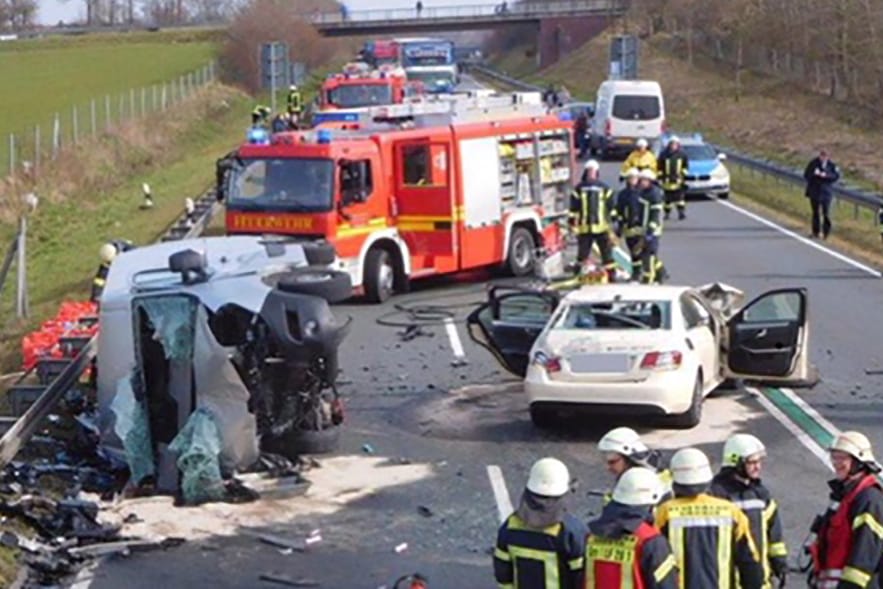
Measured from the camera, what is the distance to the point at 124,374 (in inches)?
504

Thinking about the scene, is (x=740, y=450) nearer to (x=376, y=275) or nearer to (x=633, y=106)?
(x=376, y=275)

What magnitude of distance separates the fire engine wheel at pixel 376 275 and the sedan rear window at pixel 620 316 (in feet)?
23.5

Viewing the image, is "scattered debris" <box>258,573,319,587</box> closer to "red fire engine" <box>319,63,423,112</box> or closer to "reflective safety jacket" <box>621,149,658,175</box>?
"reflective safety jacket" <box>621,149,658,175</box>

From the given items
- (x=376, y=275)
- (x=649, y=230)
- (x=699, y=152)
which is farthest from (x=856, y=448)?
(x=699, y=152)

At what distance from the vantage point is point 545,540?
7.27 m

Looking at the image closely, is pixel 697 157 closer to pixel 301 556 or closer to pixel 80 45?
pixel 301 556

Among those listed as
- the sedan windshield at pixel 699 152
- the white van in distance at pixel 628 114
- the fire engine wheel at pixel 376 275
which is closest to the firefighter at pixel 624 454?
the fire engine wheel at pixel 376 275

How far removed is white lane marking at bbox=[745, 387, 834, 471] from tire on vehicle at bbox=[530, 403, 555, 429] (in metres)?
2.05

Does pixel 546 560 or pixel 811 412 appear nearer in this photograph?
pixel 546 560

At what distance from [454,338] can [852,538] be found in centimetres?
1152

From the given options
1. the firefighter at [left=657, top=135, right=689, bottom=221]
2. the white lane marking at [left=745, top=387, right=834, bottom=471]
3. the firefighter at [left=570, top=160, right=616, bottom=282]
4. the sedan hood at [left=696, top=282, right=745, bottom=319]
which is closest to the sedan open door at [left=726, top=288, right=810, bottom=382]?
the white lane marking at [left=745, top=387, right=834, bottom=471]

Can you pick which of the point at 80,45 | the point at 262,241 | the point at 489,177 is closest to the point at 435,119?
the point at 489,177

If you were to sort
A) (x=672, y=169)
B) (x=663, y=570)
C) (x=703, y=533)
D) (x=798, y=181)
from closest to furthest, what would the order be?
1. (x=663, y=570)
2. (x=703, y=533)
3. (x=672, y=169)
4. (x=798, y=181)

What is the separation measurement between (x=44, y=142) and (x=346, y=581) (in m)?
34.9
